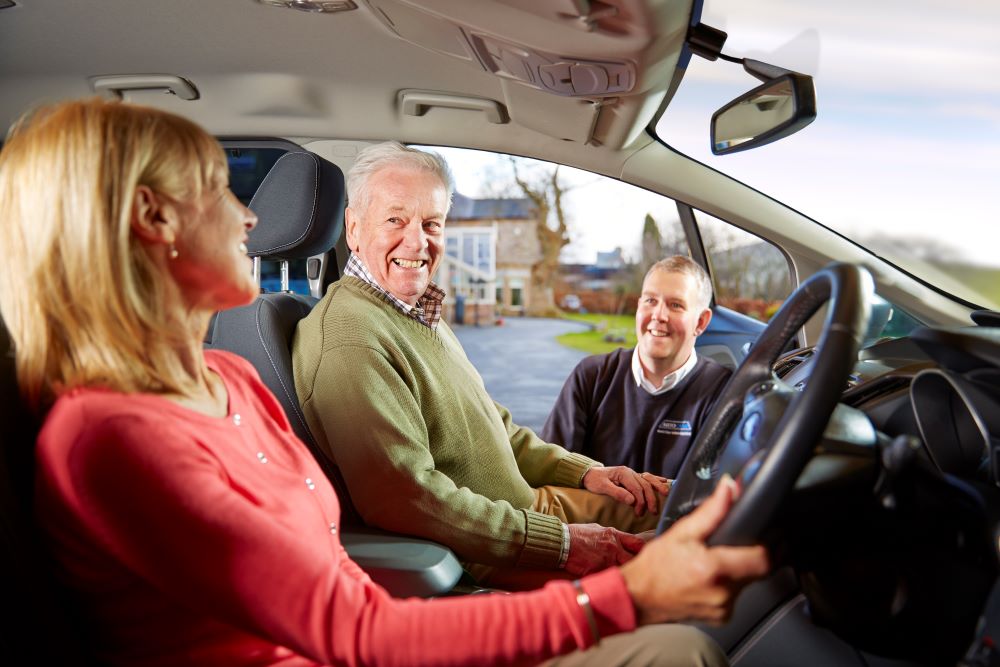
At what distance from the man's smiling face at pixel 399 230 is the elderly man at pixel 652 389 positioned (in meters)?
0.70

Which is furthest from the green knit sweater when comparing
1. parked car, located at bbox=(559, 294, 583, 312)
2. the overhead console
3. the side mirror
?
parked car, located at bbox=(559, 294, 583, 312)

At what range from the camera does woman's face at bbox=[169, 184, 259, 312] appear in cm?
82

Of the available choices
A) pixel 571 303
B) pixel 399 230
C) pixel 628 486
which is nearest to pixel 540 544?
pixel 628 486

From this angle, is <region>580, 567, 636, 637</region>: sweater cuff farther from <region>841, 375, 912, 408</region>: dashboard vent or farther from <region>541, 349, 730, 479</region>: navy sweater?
<region>541, 349, 730, 479</region>: navy sweater

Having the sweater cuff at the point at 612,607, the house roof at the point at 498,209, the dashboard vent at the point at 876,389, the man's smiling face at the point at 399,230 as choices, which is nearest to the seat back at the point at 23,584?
the sweater cuff at the point at 612,607

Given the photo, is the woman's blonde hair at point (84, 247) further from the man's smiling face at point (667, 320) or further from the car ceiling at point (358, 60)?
the man's smiling face at point (667, 320)

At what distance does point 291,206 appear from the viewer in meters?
1.64

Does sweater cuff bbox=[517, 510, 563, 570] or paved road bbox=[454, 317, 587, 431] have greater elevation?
sweater cuff bbox=[517, 510, 563, 570]

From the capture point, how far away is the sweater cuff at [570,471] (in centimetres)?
182

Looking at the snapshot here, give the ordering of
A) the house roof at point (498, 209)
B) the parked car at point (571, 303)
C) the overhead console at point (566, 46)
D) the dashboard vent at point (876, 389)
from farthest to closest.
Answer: the parked car at point (571, 303), the house roof at point (498, 209), the overhead console at point (566, 46), the dashboard vent at point (876, 389)

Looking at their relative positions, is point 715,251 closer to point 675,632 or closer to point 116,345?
point 675,632

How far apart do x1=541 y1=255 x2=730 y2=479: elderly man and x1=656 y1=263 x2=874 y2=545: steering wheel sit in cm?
109

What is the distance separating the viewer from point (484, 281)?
14.2ft

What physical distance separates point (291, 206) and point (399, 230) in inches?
8.6
